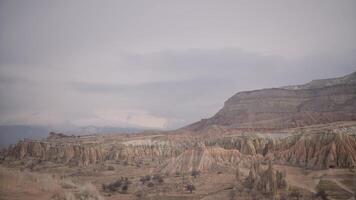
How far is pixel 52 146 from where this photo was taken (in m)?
64.2

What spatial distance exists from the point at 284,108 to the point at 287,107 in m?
0.87

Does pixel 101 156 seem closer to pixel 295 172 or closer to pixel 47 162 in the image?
pixel 47 162

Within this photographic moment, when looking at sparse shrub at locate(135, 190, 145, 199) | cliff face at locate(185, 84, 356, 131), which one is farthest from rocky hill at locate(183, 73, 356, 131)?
sparse shrub at locate(135, 190, 145, 199)

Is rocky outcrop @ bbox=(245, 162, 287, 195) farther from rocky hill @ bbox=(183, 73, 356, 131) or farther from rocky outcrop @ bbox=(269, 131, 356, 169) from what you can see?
rocky hill @ bbox=(183, 73, 356, 131)

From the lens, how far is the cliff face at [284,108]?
3216 inches

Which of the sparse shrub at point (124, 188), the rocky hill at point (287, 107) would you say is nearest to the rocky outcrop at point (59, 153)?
the sparse shrub at point (124, 188)

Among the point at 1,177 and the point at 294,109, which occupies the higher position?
the point at 294,109

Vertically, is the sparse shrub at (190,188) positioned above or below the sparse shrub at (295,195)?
below

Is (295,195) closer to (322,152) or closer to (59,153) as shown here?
(322,152)

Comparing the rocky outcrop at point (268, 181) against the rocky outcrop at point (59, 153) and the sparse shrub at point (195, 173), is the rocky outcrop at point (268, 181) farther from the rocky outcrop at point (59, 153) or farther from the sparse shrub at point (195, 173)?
the rocky outcrop at point (59, 153)

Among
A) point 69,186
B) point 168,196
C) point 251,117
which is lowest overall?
point 168,196

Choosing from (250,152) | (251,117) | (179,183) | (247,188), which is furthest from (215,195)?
(251,117)

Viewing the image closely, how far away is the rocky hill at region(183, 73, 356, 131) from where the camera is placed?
270 ft

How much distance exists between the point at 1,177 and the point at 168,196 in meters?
12.4
